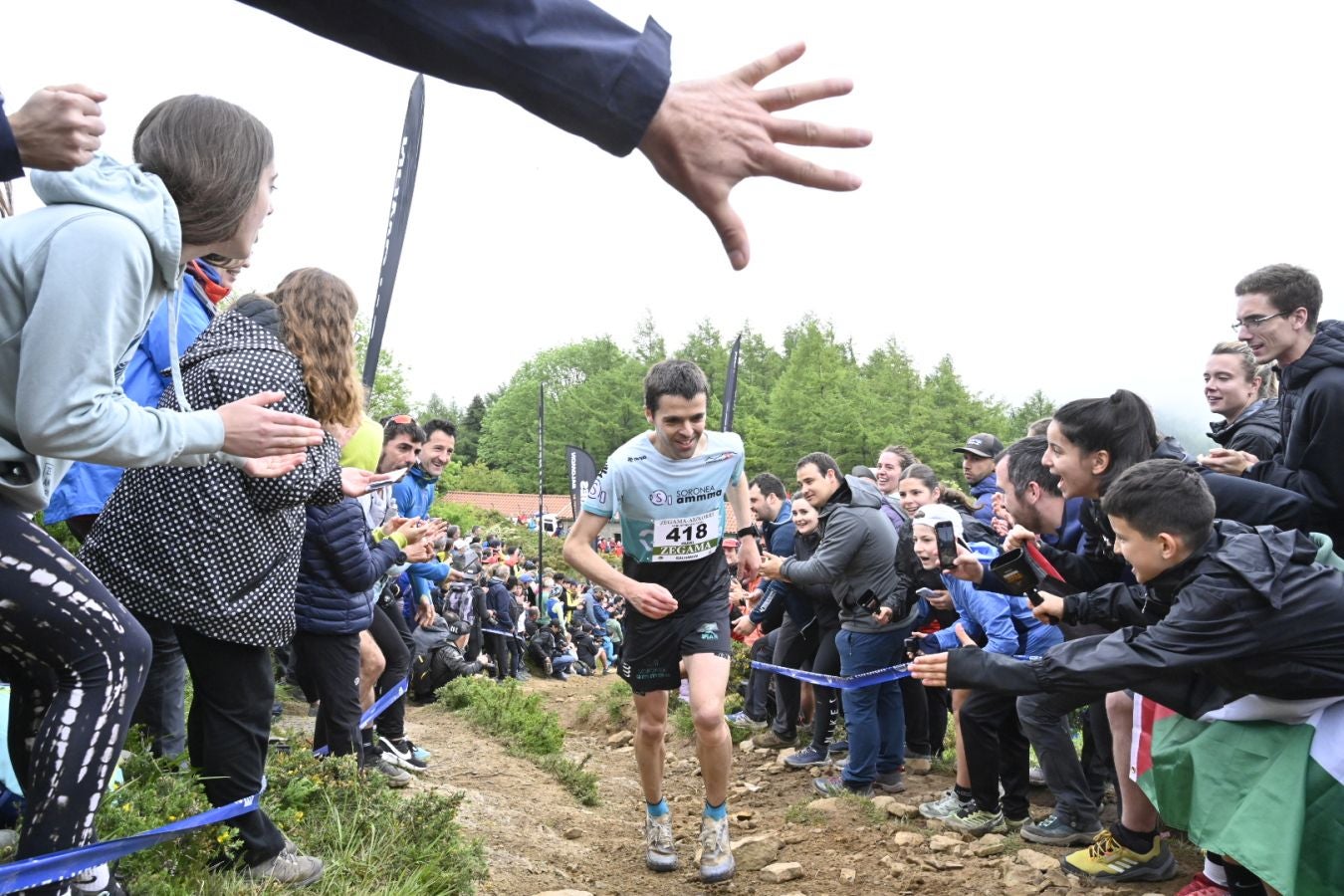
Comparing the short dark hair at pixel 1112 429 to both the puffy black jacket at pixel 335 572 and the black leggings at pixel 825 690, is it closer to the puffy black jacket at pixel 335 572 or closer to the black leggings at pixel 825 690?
the puffy black jacket at pixel 335 572

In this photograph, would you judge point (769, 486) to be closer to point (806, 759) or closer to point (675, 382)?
point (806, 759)

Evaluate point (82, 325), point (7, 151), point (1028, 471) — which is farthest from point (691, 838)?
point (7, 151)

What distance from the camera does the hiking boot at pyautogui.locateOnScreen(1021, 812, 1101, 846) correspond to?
17.7 feet

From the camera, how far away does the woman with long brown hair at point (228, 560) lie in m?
→ 3.14

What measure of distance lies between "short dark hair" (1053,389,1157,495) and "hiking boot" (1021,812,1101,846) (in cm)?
196

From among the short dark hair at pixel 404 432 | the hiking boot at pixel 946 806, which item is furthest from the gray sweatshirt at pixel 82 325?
the hiking boot at pixel 946 806

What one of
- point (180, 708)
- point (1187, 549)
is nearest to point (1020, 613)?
point (1187, 549)

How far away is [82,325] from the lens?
2133 mm

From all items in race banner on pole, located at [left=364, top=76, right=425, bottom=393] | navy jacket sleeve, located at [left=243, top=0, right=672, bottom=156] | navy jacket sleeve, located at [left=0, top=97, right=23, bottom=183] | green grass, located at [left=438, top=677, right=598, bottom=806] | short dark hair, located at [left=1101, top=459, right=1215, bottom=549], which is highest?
race banner on pole, located at [left=364, top=76, right=425, bottom=393]

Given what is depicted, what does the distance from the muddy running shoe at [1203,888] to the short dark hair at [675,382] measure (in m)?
3.11

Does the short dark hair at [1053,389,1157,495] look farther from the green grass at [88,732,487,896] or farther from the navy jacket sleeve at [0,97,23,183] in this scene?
the navy jacket sleeve at [0,97,23,183]

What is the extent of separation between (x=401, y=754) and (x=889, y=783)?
10.7ft

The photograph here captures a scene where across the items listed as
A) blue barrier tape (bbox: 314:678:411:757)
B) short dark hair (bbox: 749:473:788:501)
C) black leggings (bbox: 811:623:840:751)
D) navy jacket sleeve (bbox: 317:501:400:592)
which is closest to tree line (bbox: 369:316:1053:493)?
short dark hair (bbox: 749:473:788:501)

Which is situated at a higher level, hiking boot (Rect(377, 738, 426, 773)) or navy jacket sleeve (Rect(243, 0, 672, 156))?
navy jacket sleeve (Rect(243, 0, 672, 156))
